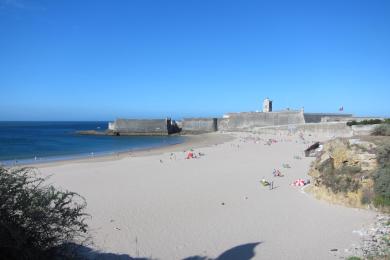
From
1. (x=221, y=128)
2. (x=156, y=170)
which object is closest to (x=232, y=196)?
(x=156, y=170)

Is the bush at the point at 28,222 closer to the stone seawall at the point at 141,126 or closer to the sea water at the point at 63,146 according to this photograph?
the sea water at the point at 63,146

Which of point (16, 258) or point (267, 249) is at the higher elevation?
point (16, 258)

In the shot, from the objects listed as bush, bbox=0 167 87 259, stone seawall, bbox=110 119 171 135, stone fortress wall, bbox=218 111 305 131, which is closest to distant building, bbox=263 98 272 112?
stone fortress wall, bbox=218 111 305 131

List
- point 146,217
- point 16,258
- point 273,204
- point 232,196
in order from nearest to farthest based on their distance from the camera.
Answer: point 16,258 < point 146,217 < point 273,204 < point 232,196

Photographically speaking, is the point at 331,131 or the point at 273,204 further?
the point at 331,131

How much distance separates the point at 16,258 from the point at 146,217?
424 cm

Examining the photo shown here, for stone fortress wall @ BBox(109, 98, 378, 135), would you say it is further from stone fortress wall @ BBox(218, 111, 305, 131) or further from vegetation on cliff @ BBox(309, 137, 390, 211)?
vegetation on cliff @ BBox(309, 137, 390, 211)

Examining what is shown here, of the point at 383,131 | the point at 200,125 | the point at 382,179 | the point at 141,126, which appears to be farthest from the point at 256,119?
the point at 382,179

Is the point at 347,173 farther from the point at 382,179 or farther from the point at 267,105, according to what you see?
the point at 267,105

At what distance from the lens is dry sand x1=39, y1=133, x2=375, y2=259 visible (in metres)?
6.17

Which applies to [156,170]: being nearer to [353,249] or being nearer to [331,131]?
[353,249]

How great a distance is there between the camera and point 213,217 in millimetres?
8016

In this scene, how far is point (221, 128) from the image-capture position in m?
49.5

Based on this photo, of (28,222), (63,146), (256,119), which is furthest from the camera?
(256,119)
